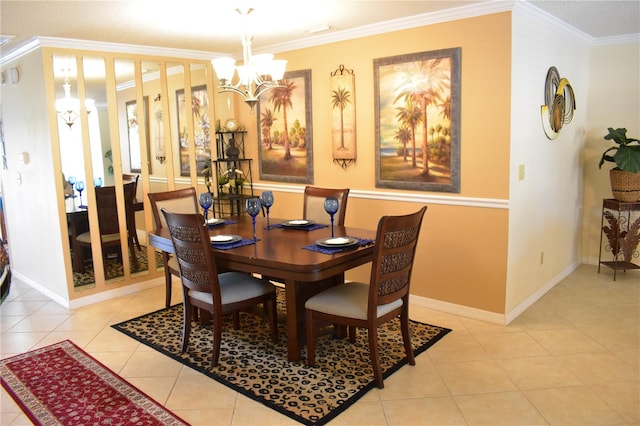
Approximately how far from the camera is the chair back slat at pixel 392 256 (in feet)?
8.68

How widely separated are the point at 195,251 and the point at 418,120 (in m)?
2.05

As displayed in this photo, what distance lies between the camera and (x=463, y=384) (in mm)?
2844

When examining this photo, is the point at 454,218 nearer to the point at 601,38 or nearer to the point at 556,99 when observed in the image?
the point at 556,99

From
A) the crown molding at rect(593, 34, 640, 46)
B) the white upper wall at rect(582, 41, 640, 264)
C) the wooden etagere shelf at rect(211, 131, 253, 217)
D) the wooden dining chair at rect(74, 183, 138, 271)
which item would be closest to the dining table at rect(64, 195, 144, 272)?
the wooden dining chair at rect(74, 183, 138, 271)

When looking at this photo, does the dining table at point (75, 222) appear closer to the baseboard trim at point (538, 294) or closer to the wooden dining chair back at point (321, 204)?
the wooden dining chair back at point (321, 204)

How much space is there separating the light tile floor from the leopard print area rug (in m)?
0.07

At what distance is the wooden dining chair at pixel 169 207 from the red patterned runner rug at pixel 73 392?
848 millimetres

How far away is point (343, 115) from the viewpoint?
4.38m

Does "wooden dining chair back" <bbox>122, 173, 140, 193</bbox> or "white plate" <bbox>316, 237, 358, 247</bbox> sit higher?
"wooden dining chair back" <bbox>122, 173, 140, 193</bbox>

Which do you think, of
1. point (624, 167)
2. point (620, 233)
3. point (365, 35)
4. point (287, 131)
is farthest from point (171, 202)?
point (620, 233)

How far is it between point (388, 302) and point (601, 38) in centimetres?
380

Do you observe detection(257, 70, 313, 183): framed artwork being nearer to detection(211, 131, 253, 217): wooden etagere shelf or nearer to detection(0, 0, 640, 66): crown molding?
detection(211, 131, 253, 217): wooden etagere shelf

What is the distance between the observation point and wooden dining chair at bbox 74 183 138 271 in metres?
4.39

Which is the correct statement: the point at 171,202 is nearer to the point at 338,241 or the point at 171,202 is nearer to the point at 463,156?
the point at 338,241
